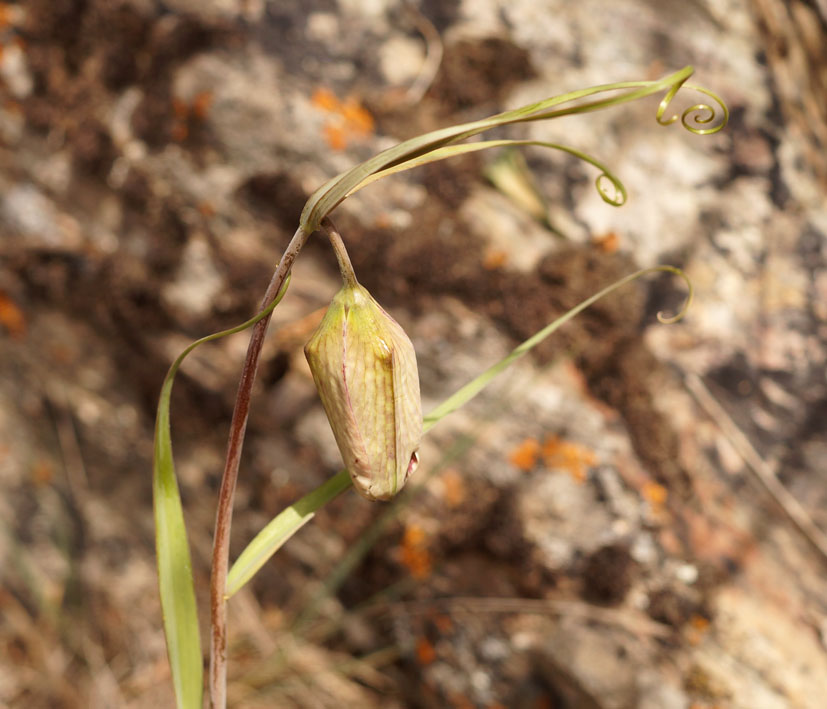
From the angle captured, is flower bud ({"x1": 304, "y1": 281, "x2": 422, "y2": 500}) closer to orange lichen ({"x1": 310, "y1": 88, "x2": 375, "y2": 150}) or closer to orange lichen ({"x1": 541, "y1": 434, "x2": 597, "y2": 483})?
orange lichen ({"x1": 541, "y1": 434, "x2": 597, "y2": 483})

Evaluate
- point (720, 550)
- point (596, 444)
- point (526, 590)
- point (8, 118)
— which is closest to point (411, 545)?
point (526, 590)

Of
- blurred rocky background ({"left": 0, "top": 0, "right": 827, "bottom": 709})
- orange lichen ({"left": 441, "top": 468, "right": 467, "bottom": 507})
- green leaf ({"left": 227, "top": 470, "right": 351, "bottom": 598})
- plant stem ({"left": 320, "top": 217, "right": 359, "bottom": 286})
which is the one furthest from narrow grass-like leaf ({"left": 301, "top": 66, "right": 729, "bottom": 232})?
orange lichen ({"left": 441, "top": 468, "right": 467, "bottom": 507})

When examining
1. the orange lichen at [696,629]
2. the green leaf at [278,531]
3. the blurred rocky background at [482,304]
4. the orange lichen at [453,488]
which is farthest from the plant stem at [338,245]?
the orange lichen at [696,629]

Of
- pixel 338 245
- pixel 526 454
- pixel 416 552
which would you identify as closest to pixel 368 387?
pixel 338 245

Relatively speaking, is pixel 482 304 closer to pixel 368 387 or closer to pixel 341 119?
pixel 341 119

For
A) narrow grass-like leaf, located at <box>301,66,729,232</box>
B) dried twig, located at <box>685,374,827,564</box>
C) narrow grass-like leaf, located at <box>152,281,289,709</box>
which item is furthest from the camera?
dried twig, located at <box>685,374,827,564</box>

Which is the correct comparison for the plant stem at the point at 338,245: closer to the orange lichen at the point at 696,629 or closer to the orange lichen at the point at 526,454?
the orange lichen at the point at 526,454

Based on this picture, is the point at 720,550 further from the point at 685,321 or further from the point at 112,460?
the point at 112,460
